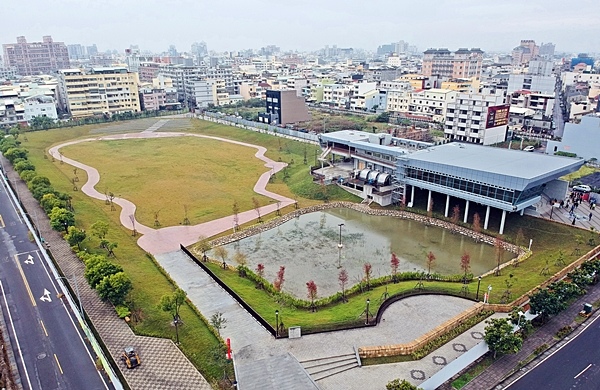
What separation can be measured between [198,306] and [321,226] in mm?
18958

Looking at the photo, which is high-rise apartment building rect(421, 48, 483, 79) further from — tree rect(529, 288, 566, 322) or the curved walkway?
tree rect(529, 288, 566, 322)

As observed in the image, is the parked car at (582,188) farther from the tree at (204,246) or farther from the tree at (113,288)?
the tree at (113,288)

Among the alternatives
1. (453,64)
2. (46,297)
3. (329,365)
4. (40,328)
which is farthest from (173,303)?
(453,64)

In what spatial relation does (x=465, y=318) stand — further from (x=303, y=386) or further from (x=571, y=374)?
(x=303, y=386)

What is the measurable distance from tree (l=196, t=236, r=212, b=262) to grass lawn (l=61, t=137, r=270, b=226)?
466cm

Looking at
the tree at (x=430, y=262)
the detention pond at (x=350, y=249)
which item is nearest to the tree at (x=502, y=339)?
the tree at (x=430, y=262)

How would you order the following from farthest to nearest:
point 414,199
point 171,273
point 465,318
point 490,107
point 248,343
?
point 490,107, point 414,199, point 171,273, point 465,318, point 248,343

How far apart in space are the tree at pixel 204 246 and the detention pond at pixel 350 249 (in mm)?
1984

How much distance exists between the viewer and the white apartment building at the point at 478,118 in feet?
239

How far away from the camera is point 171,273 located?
114 feet

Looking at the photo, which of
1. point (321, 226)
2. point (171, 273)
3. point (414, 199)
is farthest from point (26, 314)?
point (414, 199)

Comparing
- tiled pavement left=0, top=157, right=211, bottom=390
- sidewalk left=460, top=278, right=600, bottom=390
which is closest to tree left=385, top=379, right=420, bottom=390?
sidewalk left=460, top=278, right=600, bottom=390

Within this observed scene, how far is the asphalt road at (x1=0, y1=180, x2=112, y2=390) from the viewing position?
23594 mm

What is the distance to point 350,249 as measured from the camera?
4019 cm
